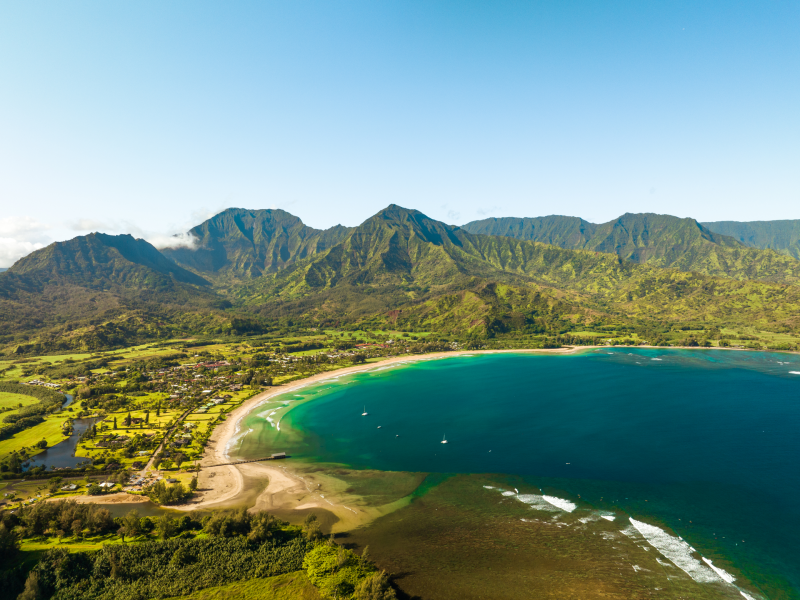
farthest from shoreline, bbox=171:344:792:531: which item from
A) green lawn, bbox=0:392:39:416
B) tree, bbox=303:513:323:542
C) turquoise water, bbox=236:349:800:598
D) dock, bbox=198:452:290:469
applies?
green lawn, bbox=0:392:39:416

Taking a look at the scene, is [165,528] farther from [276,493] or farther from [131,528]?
[276,493]

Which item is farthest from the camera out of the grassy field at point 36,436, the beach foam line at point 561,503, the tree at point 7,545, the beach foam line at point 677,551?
the grassy field at point 36,436

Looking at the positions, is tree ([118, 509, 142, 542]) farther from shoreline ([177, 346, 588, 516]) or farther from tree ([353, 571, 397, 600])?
tree ([353, 571, 397, 600])

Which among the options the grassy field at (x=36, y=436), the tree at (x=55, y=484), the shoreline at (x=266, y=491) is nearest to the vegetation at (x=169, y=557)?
the shoreline at (x=266, y=491)

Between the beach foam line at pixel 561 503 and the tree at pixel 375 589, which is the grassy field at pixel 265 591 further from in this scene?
the beach foam line at pixel 561 503

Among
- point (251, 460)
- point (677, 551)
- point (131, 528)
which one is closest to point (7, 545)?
point (131, 528)
